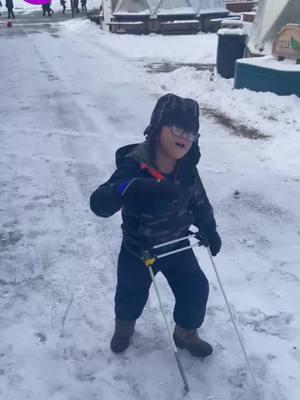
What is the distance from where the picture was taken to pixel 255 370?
10.7 ft

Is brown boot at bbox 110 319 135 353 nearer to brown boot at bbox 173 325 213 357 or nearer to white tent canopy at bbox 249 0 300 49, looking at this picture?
brown boot at bbox 173 325 213 357

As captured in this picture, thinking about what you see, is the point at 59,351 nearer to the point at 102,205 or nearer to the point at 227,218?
the point at 102,205

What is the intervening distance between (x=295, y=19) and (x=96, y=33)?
1470 cm

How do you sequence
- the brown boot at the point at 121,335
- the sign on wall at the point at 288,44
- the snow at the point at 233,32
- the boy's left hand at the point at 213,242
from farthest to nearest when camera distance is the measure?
the snow at the point at 233,32 < the sign on wall at the point at 288,44 < the brown boot at the point at 121,335 < the boy's left hand at the point at 213,242

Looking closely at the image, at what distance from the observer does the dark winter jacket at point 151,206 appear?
9.14ft

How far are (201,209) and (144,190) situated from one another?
0.62 m

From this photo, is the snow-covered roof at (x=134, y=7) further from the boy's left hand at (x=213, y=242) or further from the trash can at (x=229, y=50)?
the boy's left hand at (x=213, y=242)

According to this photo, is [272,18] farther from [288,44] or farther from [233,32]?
[288,44]

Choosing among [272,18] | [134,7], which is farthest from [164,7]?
[272,18]

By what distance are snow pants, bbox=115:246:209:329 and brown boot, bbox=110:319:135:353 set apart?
15 cm

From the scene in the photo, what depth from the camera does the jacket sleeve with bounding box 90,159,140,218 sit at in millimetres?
2711

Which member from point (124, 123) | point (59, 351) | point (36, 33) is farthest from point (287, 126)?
point (36, 33)

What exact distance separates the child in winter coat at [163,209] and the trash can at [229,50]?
9201 mm

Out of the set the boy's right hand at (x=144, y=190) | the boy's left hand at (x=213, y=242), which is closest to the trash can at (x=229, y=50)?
the boy's left hand at (x=213, y=242)
